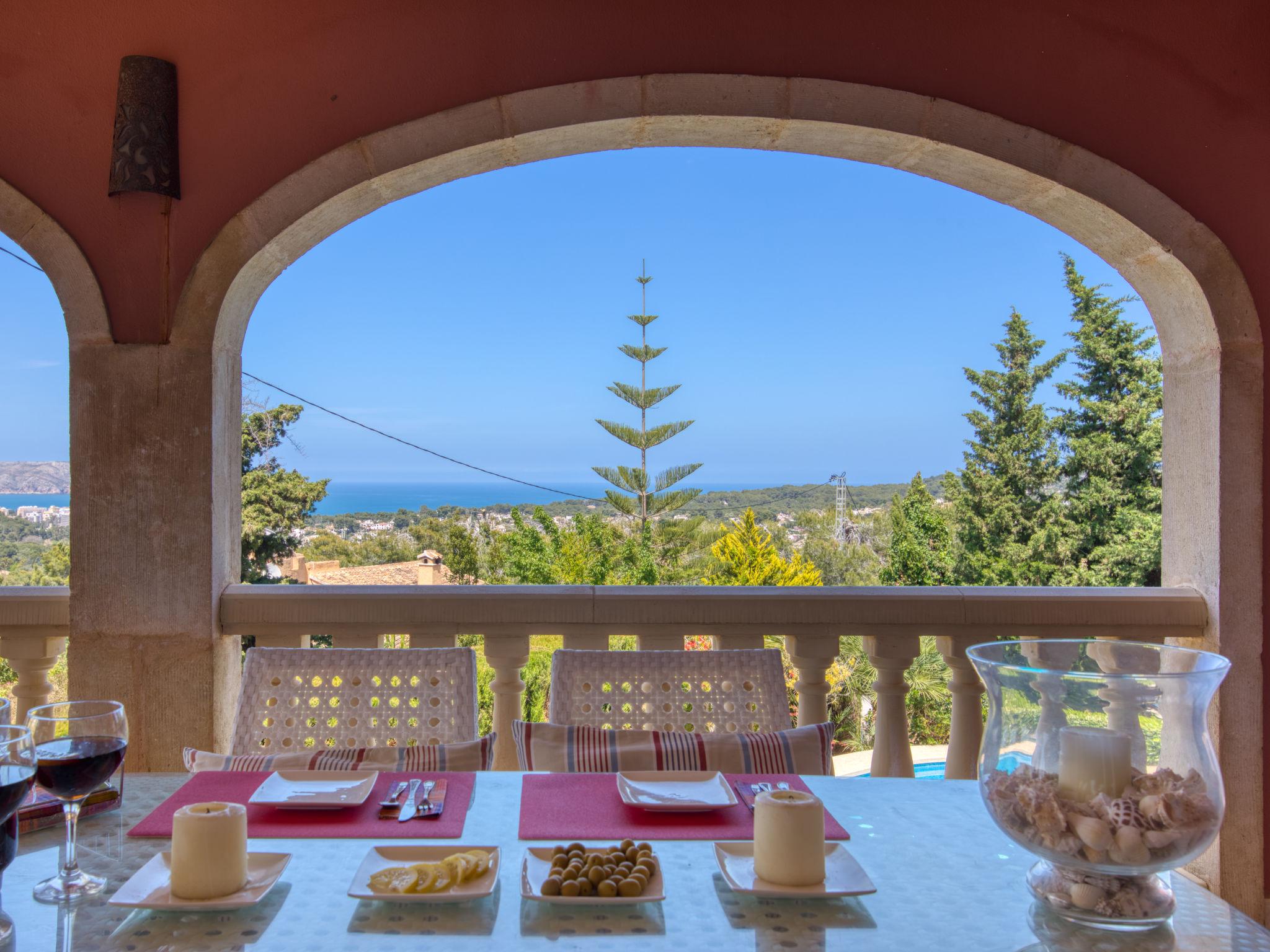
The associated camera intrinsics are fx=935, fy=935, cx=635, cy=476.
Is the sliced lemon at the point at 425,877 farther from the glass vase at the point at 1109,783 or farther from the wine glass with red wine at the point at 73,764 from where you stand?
the glass vase at the point at 1109,783

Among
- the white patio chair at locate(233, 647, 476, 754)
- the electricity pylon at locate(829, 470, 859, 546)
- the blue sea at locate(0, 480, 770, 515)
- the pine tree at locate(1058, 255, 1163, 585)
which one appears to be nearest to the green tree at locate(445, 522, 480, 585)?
the blue sea at locate(0, 480, 770, 515)

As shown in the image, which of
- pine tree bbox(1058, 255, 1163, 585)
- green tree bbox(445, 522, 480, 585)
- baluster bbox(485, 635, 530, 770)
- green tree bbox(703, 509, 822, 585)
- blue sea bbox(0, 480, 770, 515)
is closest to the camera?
baluster bbox(485, 635, 530, 770)

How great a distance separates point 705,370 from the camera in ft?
149

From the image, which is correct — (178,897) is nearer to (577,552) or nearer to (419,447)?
(577,552)

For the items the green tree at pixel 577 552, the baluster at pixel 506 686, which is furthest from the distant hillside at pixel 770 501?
the baluster at pixel 506 686

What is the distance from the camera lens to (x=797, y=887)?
89 cm

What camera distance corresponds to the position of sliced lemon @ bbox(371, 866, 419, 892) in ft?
2.85

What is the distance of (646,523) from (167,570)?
18.7 metres

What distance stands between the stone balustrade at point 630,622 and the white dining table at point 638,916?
3.23 ft

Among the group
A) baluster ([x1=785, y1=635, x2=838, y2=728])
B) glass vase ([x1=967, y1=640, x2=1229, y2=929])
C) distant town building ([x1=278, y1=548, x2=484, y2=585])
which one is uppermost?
glass vase ([x1=967, y1=640, x2=1229, y2=929])

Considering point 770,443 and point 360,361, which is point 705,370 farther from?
point 360,361

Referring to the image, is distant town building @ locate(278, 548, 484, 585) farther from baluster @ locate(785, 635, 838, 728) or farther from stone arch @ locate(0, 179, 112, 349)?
baluster @ locate(785, 635, 838, 728)

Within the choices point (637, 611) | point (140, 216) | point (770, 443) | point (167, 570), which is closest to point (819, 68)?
point (637, 611)

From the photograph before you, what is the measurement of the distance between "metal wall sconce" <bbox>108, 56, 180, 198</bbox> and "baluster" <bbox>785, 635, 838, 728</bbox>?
5.62ft
